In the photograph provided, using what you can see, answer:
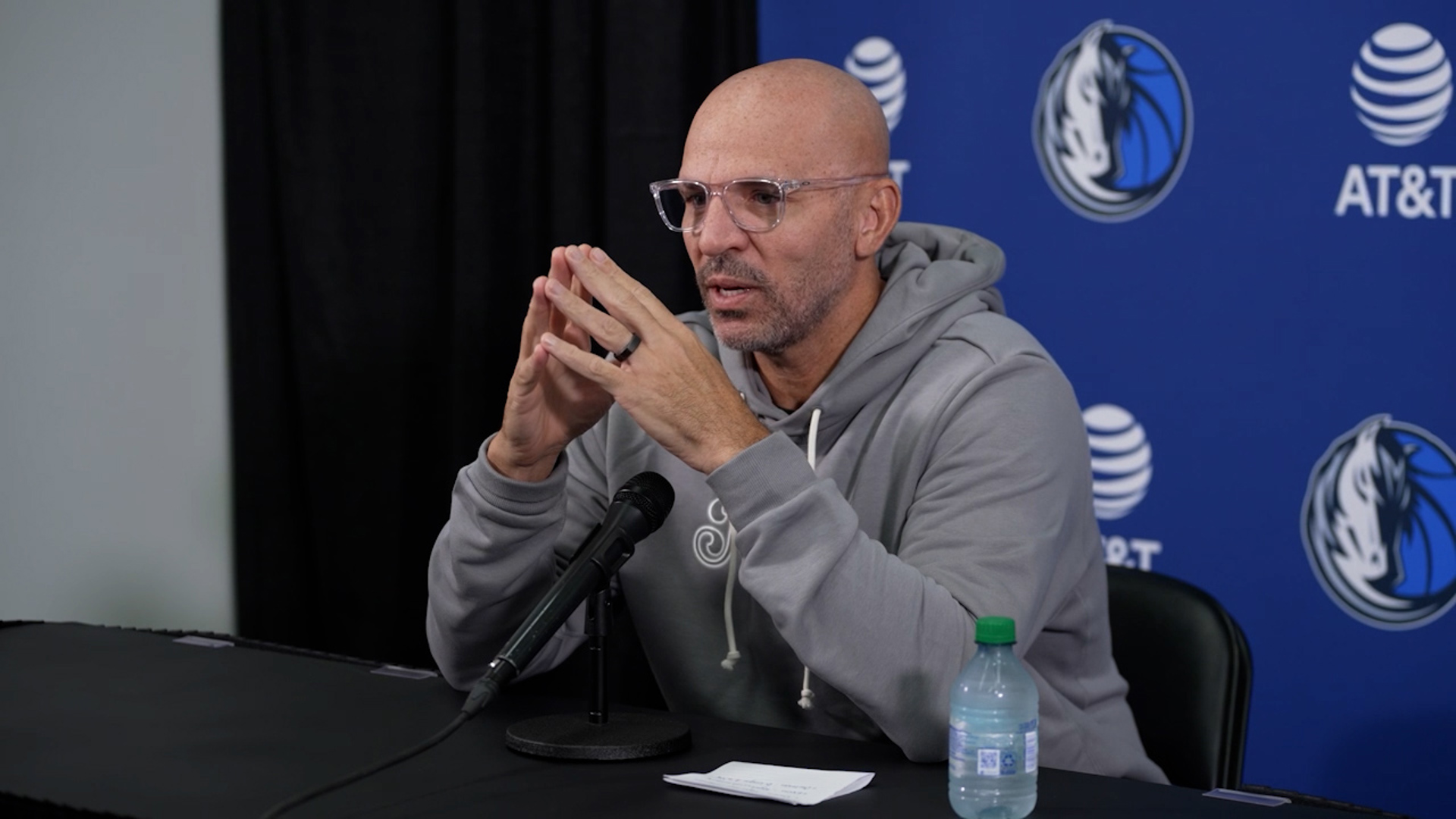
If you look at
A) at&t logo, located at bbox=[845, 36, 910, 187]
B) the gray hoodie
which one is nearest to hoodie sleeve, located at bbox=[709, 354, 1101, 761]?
the gray hoodie

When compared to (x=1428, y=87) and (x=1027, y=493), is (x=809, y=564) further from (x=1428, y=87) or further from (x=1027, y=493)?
(x=1428, y=87)

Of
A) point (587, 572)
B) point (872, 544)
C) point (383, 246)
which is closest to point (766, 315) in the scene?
point (872, 544)

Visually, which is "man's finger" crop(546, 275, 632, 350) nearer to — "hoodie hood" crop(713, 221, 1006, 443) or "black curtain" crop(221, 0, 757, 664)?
"hoodie hood" crop(713, 221, 1006, 443)

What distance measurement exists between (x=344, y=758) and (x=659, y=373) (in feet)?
1.58

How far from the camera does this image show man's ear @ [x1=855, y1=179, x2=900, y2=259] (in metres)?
1.88

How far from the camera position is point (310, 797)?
1134 millimetres

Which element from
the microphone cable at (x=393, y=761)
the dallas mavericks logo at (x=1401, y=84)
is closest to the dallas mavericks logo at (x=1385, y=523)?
the dallas mavericks logo at (x=1401, y=84)

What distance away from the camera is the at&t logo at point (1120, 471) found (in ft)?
8.28

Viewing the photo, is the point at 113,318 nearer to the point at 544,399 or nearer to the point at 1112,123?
the point at 544,399

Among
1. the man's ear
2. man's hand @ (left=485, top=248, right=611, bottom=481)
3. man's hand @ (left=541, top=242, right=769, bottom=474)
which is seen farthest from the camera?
the man's ear

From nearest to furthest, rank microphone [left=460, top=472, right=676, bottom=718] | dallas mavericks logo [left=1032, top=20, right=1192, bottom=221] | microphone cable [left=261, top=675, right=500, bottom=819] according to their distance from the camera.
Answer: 1. microphone cable [left=261, top=675, right=500, bottom=819]
2. microphone [left=460, top=472, right=676, bottom=718]
3. dallas mavericks logo [left=1032, top=20, right=1192, bottom=221]

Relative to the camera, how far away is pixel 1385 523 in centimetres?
231

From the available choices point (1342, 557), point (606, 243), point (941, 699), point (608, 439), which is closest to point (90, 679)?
point (608, 439)

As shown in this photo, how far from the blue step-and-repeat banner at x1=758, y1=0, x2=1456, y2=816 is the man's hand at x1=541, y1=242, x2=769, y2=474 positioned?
4.05 feet
